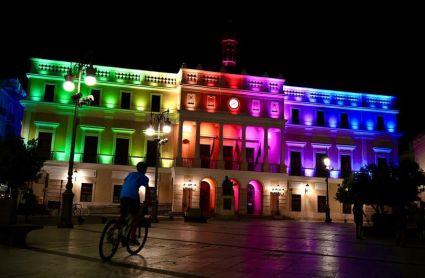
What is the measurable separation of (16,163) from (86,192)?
976 centimetres

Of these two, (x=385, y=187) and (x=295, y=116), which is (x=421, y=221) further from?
(x=295, y=116)

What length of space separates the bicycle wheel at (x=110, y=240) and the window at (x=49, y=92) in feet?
102

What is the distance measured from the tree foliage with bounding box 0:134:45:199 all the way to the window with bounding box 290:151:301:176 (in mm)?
23226

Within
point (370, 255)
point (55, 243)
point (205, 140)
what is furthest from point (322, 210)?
point (55, 243)

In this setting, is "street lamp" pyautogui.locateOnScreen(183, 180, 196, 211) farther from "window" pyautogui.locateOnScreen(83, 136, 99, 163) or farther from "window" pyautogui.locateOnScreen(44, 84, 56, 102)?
"window" pyautogui.locateOnScreen(44, 84, 56, 102)

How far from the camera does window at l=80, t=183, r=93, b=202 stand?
109ft

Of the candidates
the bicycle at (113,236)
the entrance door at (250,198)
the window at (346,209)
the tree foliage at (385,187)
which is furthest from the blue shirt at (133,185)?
the window at (346,209)

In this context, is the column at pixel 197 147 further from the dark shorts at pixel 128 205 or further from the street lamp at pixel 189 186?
the dark shorts at pixel 128 205

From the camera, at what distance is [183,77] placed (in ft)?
116

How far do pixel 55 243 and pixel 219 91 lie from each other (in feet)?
93.3

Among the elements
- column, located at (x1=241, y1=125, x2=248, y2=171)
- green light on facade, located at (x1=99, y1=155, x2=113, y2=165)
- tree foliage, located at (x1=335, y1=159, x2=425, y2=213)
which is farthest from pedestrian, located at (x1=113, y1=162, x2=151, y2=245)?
column, located at (x1=241, y1=125, x2=248, y2=171)

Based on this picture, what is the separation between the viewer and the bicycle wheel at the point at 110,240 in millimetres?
6523

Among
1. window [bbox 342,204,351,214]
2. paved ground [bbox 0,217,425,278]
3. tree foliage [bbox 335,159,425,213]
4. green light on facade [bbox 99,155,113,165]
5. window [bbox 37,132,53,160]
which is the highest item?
window [bbox 37,132,53,160]

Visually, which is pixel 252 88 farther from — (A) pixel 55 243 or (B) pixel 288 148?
(A) pixel 55 243
